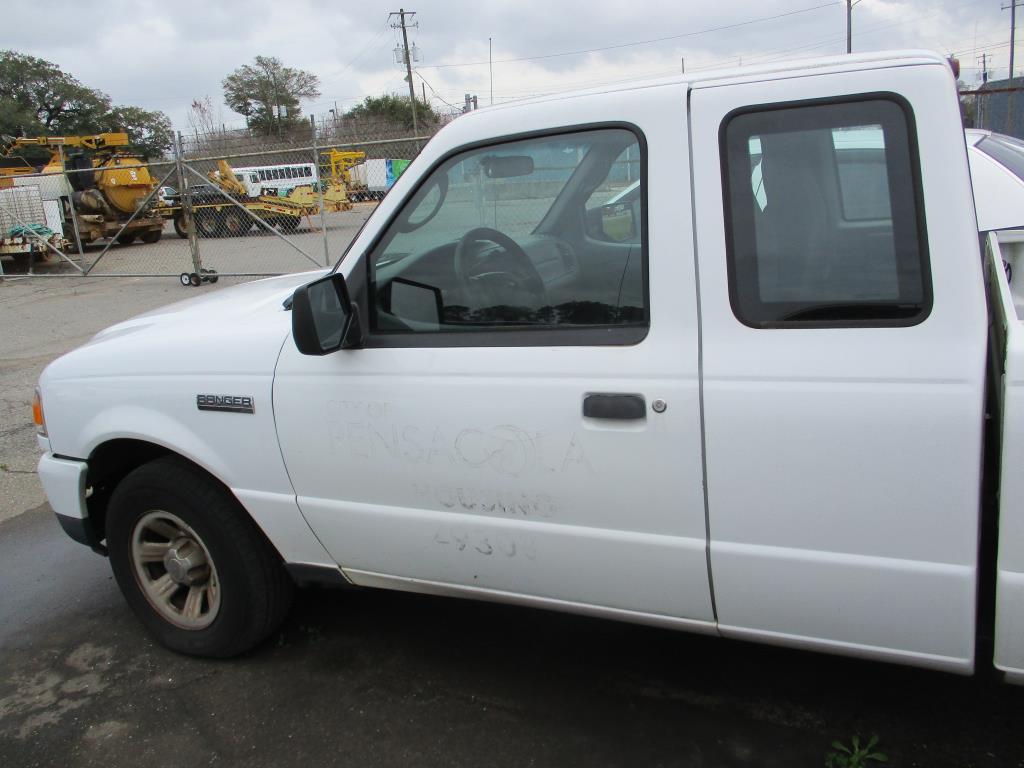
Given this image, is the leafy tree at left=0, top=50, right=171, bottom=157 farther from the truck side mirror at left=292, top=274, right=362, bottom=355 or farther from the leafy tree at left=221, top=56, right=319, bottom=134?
the truck side mirror at left=292, top=274, right=362, bottom=355

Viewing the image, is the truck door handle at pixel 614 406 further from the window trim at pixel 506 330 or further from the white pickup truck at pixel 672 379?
the window trim at pixel 506 330

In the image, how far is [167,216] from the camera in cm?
2209

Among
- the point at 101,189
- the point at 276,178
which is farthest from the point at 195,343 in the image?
the point at 276,178

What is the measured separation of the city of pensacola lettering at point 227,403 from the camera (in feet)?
8.88

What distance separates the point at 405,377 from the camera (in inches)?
95.8

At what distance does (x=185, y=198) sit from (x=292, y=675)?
35.5ft

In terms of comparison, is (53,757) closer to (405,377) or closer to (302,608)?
(302,608)

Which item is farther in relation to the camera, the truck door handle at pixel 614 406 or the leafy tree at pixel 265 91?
the leafy tree at pixel 265 91

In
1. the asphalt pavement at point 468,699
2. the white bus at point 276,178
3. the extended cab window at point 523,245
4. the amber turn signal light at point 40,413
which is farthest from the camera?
the white bus at point 276,178

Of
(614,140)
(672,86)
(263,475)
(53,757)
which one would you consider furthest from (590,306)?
(53,757)

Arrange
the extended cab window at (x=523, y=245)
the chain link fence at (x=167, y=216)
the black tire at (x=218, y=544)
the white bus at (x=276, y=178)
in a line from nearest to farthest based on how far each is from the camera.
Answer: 1. the extended cab window at (x=523, y=245)
2. the black tire at (x=218, y=544)
3. the chain link fence at (x=167, y=216)
4. the white bus at (x=276, y=178)

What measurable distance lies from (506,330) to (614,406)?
42 centimetres

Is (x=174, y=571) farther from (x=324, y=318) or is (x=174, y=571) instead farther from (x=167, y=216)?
(x=167, y=216)

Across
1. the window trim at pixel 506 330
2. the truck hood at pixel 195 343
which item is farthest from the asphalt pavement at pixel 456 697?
the truck hood at pixel 195 343
